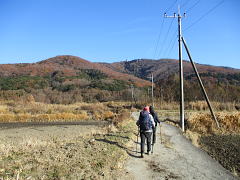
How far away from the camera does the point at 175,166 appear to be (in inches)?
392

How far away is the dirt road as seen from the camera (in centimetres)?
881

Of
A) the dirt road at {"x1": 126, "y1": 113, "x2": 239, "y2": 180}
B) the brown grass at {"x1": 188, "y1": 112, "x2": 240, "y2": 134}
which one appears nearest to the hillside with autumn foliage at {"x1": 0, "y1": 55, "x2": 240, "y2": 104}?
the brown grass at {"x1": 188, "y1": 112, "x2": 240, "y2": 134}

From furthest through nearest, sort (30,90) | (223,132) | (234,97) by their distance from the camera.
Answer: (30,90)
(234,97)
(223,132)

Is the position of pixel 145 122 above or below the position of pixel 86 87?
below

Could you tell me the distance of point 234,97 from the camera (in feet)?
208

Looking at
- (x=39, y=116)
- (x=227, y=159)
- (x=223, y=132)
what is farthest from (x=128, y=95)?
(x=227, y=159)

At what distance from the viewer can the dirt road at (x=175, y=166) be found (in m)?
8.81

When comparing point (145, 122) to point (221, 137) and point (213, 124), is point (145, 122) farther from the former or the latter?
point (213, 124)

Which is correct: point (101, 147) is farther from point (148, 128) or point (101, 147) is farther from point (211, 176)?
point (211, 176)

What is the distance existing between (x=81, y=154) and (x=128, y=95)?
84765 millimetres

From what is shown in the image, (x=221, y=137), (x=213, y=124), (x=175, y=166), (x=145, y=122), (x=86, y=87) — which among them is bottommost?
(x=221, y=137)

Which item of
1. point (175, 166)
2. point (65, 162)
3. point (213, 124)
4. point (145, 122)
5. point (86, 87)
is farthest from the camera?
point (86, 87)

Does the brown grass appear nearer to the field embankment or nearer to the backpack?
the field embankment

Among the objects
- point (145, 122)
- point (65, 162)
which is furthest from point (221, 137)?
point (65, 162)
